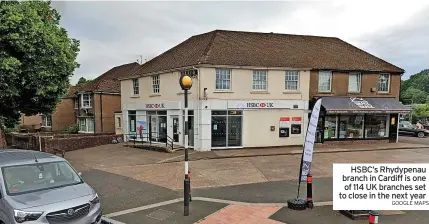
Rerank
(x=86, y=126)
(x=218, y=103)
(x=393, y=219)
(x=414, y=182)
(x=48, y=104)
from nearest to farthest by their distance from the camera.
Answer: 1. (x=414, y=182)
2. (x=393, y=219)
3. (x=48, y=104)
4. (x=218, y=103)
5. (x=86, y=126)

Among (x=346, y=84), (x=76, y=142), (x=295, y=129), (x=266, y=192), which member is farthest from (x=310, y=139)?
(x=76, y=142)

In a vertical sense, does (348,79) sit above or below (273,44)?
below

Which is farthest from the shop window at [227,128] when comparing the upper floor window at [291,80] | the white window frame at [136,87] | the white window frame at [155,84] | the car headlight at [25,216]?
the car headlight at [25,216]

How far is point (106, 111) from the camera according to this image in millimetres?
27875

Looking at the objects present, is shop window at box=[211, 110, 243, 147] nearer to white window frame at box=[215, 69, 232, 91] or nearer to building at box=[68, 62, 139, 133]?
white window frame at box=[215, 69, 232, 91]

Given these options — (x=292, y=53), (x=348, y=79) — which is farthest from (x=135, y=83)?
(x=348, y=79)

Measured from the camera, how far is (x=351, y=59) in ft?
70.7

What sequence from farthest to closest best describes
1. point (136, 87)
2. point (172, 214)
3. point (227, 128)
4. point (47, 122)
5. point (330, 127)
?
point (47, 122) < point (136, 87) < point (330, 127) < point (227, 128) < point (172, 214)

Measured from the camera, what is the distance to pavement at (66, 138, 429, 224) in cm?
722

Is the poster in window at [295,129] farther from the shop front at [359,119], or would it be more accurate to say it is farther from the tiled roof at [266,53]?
the tiled roof at [266,53]

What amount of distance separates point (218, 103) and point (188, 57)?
3.93 m

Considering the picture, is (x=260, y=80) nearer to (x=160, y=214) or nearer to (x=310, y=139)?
(x=310, y=139)

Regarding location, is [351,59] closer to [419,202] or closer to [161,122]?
[161,122]

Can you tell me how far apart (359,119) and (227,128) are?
10050mm
